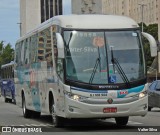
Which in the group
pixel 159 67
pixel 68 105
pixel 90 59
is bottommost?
pixel 159 67

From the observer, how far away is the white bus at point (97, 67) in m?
14.0

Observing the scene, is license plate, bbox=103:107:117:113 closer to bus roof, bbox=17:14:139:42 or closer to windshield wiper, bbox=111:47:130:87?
windshield wiper, bbox=111:47:130:87

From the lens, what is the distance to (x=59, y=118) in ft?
50.0


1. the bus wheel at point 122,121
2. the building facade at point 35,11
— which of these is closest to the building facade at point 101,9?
the building facade at point 35,11

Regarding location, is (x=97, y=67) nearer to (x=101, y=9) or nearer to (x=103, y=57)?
(x=103, y=57)

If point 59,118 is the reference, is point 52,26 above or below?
above

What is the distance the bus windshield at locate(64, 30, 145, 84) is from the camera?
14156 mm

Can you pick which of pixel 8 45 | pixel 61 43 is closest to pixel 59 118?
pixel 61 43

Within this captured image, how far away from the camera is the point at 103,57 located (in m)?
14.3

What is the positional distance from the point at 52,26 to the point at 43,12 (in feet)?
461

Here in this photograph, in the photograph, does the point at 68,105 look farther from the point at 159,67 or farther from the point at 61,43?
the point at 159,67

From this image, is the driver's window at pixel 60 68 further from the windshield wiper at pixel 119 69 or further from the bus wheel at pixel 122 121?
the bus wheel at pixel 122 121

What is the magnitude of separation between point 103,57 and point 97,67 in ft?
1.16

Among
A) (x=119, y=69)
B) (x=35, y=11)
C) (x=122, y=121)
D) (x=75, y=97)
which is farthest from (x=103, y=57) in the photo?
(x=35, y=11)
